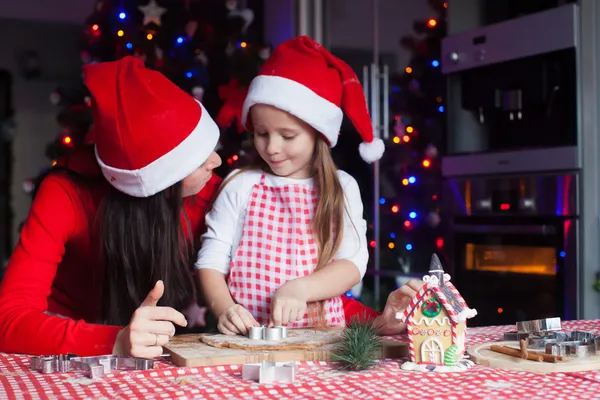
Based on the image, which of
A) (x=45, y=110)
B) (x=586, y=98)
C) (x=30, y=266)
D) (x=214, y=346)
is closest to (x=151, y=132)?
(x=30, y=266)

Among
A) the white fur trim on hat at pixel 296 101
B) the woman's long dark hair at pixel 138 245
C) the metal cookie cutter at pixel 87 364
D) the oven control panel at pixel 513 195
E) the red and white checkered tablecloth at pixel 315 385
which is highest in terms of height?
the white fur trim on hat at pixel 296 101

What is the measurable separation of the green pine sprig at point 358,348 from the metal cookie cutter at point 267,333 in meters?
0.15

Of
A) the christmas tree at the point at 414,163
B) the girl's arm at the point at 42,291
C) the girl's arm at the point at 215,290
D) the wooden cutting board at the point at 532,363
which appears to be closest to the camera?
the wooden cutting board at the point at 532,363

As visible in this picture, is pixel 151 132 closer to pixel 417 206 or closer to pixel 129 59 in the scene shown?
pixel 129 59

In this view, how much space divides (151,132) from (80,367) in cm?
54

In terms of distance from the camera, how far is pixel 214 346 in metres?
1.20

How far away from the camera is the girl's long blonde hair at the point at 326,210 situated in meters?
1.71

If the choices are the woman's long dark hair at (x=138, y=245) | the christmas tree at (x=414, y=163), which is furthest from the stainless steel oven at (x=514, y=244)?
the woman's long dark hair at (x=138, y=245)

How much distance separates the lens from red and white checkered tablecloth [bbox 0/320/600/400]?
93 centimetres

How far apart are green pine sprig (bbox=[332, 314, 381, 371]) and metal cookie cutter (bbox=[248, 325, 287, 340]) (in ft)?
0.49

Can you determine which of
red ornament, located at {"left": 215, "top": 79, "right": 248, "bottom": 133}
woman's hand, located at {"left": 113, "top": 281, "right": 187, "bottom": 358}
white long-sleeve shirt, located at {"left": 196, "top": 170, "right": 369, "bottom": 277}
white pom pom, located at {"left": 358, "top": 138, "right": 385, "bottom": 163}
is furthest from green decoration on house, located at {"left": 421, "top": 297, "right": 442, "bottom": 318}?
red ornament, located at {"left": 215, "top": 79, "right": 248, "bottom": 133}

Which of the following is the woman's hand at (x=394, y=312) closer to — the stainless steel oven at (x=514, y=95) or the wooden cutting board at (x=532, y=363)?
the wooden cutting board at (x=532, y=363)

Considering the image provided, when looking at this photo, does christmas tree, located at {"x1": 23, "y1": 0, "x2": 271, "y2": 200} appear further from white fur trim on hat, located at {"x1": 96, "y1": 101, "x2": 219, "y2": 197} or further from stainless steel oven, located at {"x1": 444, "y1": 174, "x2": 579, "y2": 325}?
white fur trim on hat, located at {"x1": 96, "y1": 101, "x2": 219, "y2": 197}

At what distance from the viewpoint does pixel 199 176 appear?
164cm
